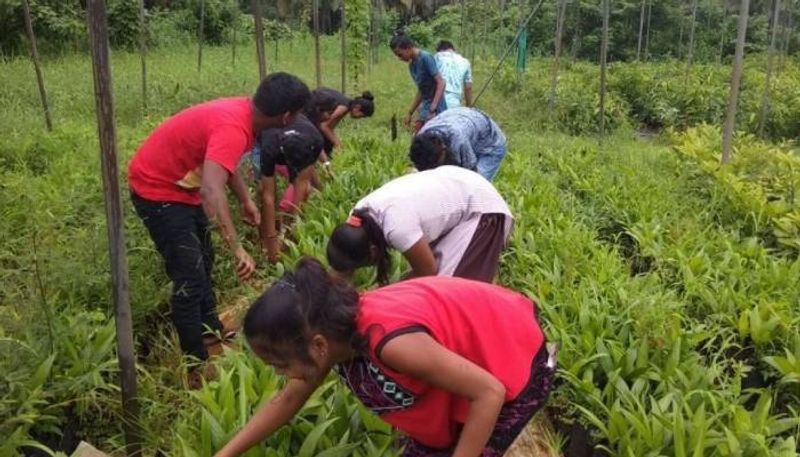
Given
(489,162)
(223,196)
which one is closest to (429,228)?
(223,196)

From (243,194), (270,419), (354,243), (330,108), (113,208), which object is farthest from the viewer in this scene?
(330,108)

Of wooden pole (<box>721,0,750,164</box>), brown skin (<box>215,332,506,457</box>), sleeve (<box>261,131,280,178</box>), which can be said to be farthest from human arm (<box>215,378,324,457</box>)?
wooden pole (<box>721,0,750,164</box>)

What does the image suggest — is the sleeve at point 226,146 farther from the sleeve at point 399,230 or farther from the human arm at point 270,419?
the human arm at point 270,419

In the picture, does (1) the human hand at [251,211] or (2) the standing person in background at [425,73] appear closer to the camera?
(1) the human hand at [251,211]

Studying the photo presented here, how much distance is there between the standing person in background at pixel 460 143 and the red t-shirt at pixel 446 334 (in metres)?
1.31

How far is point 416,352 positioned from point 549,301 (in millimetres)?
2315

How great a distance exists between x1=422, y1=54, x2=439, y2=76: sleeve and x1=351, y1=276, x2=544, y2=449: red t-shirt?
15.4 feet

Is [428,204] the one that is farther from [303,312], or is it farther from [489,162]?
[489,162]

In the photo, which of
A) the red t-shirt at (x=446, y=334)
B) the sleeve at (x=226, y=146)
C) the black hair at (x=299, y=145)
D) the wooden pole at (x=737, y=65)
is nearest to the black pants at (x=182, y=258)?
the sleeve at (x=226, y=146)

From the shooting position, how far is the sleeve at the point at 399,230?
2.46 m

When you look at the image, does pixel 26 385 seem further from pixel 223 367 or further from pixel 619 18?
pixel 619 18

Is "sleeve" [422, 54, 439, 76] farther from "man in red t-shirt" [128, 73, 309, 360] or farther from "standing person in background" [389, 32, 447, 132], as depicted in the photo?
"man in red t-shirt" [128, 73, 309, 360]

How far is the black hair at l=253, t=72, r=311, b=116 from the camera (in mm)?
2881

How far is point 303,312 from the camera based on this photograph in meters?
1.48
